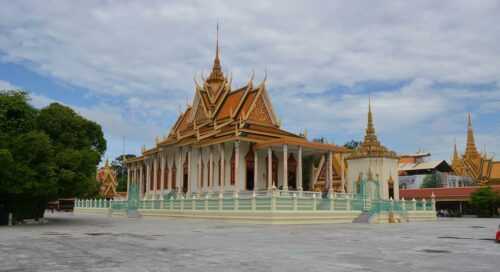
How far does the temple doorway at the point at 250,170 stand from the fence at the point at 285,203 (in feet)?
8.21

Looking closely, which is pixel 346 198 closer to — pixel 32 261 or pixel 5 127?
pixel 5 127

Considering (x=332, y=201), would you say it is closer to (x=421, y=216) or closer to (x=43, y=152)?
(x=421, y=216)

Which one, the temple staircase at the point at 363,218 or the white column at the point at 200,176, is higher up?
the white column at the point at 200,176

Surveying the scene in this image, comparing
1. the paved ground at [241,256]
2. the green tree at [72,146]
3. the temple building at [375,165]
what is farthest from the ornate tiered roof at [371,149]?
the paved ground at [241,256]

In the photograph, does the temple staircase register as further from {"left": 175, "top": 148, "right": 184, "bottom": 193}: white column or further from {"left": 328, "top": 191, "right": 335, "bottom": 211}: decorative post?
{"left": 175, "top": 148, "right": 184, "bottom": 193}: white column

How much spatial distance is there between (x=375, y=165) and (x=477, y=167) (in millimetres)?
21102

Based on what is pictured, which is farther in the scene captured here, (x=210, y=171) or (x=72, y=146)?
(x=210, y=171)

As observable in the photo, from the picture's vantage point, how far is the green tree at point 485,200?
3788 cm

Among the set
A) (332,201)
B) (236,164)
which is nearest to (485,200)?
(332,201)

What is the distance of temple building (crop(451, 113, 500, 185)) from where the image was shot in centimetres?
5197

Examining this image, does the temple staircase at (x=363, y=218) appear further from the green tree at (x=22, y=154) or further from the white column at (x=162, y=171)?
the white column at (x=162, y=171)

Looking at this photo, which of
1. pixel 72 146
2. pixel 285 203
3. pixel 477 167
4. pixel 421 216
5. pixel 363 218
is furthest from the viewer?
pixel 477 167

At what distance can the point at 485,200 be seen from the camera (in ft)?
124

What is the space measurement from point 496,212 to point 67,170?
33.8 meters
